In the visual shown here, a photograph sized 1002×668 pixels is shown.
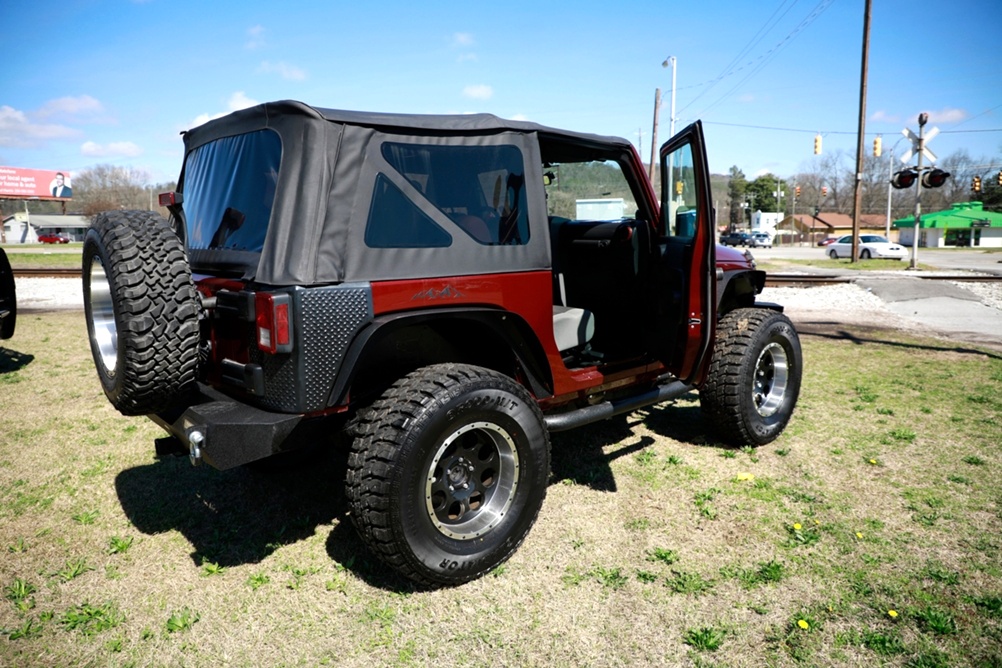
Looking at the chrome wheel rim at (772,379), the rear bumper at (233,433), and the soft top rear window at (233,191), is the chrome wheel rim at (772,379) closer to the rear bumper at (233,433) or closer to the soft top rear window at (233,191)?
the rear bumper at (233,433)

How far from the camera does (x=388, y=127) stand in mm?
2996

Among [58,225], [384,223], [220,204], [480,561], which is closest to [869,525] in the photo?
[480,561]

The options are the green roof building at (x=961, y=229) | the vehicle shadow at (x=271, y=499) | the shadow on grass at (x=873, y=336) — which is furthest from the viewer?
the green roof building at (x=961, y=229)

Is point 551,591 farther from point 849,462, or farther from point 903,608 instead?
point 849,462

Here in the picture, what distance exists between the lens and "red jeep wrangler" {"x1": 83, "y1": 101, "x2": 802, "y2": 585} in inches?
108

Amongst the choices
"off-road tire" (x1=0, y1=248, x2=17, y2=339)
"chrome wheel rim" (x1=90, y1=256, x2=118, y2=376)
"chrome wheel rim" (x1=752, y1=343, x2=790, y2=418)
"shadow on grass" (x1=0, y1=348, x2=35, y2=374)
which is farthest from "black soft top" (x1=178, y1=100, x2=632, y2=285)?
"shadow on grass" (x1=0, y1=348, x2=35, y2=374)

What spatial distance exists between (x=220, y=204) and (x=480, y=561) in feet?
7.44

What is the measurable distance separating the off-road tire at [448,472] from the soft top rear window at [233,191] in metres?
1.03

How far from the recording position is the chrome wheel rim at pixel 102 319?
10.6 feet

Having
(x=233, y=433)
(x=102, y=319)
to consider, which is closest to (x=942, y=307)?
(x=233, y=433)

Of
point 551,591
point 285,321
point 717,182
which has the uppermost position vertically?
point 717,182

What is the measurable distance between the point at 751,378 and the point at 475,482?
247 cm

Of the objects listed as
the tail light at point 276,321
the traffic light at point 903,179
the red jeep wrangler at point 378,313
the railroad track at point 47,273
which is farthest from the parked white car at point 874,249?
the tail light at point 276,321

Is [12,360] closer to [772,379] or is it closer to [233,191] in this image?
[233,191]
